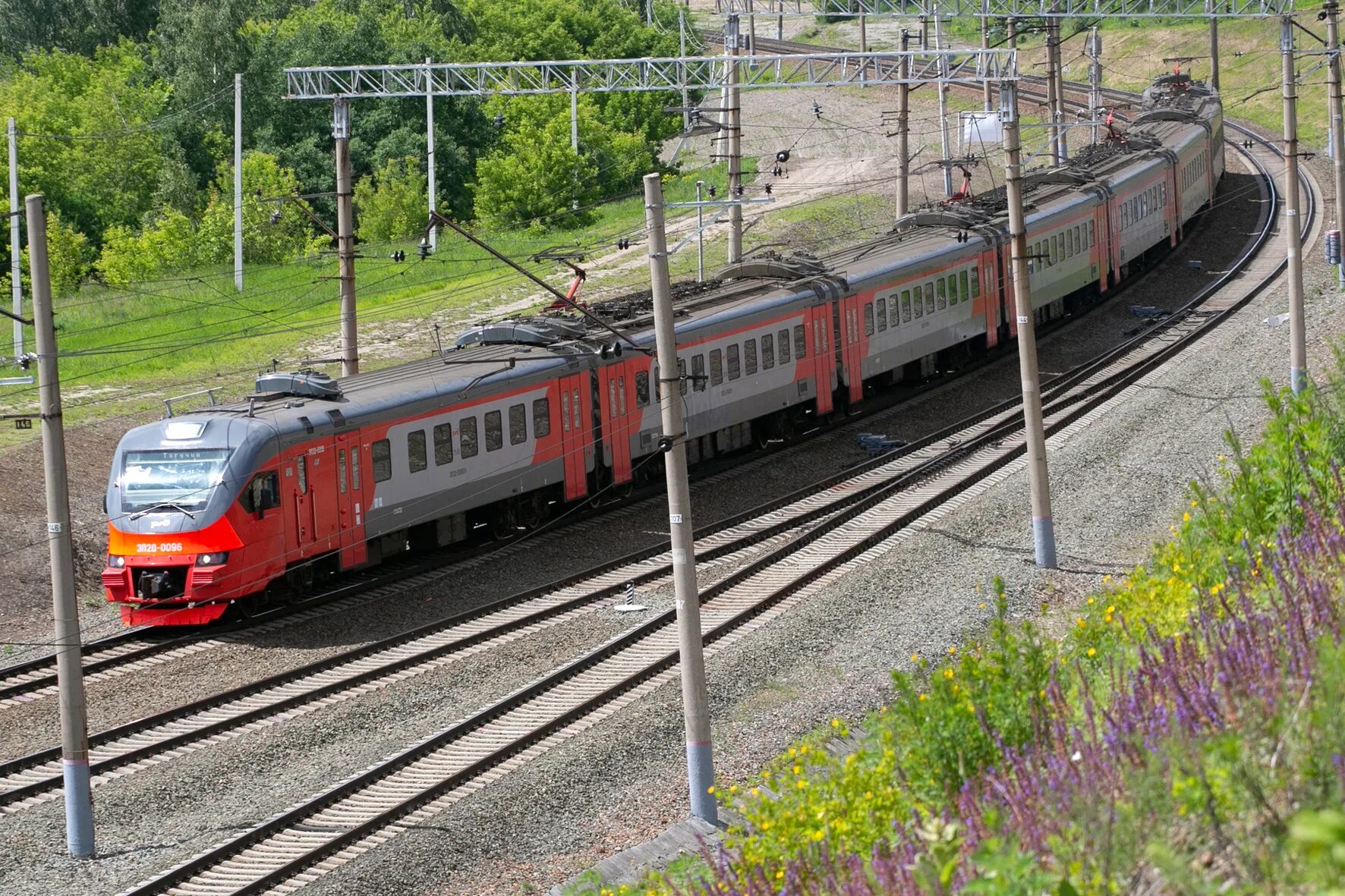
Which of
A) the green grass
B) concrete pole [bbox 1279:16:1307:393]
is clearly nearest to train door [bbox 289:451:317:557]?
the green grass

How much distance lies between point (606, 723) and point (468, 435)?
753 cm

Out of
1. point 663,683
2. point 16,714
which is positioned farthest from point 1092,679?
point 16,714

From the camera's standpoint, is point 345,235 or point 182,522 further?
point 345,235

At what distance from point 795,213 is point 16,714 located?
1592 inches

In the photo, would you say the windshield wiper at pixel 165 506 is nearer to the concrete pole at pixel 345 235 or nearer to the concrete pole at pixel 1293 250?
the concrete pole at pixel 345 235

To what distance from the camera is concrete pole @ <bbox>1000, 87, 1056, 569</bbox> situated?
20.9 metres

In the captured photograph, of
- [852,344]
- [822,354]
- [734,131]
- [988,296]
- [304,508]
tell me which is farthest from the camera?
[988,296]

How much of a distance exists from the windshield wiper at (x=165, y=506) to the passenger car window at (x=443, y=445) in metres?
3.83

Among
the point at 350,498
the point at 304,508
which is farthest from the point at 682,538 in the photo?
the point at 350,498

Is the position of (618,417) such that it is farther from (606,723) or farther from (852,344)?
(606,723)

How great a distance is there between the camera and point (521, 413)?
23.8m

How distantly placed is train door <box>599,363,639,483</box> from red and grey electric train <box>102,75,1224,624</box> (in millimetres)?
33

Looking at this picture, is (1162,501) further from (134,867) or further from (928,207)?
(928,207)

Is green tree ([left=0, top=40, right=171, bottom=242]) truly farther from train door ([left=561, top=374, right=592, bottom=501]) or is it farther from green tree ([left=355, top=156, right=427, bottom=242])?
train door ([left=561, top=374, right=592, bottom=501])
